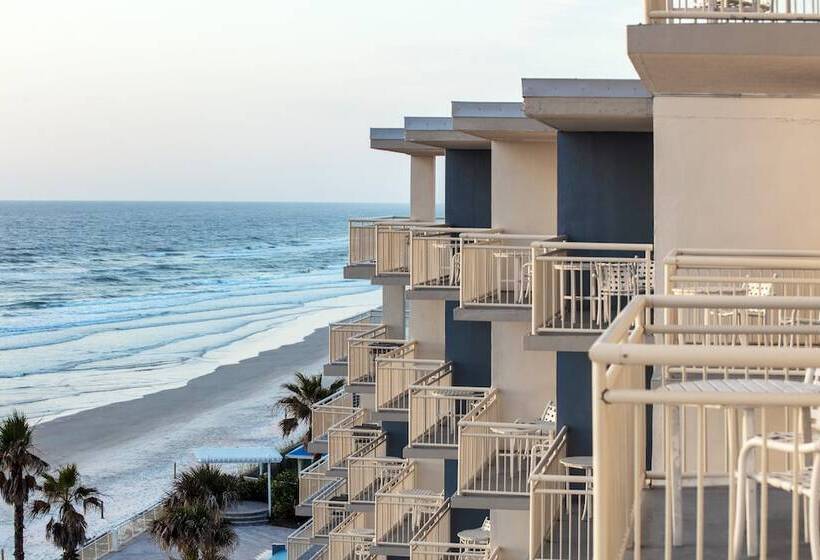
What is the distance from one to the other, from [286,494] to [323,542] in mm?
19008

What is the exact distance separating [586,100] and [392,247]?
9.50 meters

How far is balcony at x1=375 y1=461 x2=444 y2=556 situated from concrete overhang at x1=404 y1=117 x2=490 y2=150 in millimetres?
5679

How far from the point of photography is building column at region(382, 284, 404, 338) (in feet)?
96.6

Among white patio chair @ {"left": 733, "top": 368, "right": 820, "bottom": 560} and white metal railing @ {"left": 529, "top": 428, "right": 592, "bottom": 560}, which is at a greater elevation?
white patio chair @ {"left": 733, "top": 368, "right": 820, "bottom": 560}

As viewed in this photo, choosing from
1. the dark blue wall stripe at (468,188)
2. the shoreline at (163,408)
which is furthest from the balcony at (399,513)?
the shoreline at (163,408)

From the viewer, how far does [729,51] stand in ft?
33.7

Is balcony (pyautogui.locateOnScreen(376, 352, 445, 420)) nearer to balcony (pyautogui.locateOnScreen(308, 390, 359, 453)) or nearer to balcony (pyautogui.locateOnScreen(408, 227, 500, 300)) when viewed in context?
balcony (pyautogui.locateOnScreen(408, 227, 500, 300))

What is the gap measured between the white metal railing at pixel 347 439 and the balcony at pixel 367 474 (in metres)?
1.17

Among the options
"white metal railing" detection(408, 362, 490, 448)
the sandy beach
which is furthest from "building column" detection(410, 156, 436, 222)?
the sandy beach

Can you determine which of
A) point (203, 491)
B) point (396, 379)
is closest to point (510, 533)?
point (396, 379)

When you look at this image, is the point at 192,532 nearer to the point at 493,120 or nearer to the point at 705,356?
the point at 493,120

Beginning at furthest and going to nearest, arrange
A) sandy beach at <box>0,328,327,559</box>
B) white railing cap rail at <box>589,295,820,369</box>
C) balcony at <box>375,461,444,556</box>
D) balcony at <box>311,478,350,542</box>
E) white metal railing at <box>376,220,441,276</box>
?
1. sandy beach at <box>0,328,327,559</box>
2. balcony at <box>311,478,350,542</box>
3. white metal railing at <box>376,220,441,276</box>
4. balcony at <box>375,461,444,556</box>
5. white railing cap rail at <box>589,295,820,369</box>

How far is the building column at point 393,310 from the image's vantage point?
1159 inches

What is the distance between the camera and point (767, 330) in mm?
6852
